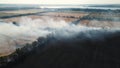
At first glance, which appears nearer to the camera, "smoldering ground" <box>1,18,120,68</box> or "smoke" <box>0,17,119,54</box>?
"smoldering ground" <box>1,18,120,68</box>

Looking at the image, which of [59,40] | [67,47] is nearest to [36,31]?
[59,40]

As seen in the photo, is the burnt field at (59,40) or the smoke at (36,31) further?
the smoke at (36,31)

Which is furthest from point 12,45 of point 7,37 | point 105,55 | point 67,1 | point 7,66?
point 67,1

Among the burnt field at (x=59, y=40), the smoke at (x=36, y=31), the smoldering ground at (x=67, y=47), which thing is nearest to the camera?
the smoldering ground at (x=67, y=47)

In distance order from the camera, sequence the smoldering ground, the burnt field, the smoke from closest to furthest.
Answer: the smoldering ground < the burnt field < the smoke

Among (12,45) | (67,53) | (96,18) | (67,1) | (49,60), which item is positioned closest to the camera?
(49,60)

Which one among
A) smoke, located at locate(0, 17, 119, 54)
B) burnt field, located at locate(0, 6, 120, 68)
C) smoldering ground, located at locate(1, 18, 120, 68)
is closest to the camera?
smoldering ground, located at locate(1, 18, 120, 68)

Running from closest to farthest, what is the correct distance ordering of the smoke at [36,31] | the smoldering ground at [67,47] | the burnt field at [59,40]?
the smoldering ground at [67,47] → the burnt field at [59,40] → the smoke at [36,31]

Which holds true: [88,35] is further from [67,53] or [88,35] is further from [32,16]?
[32,16]
